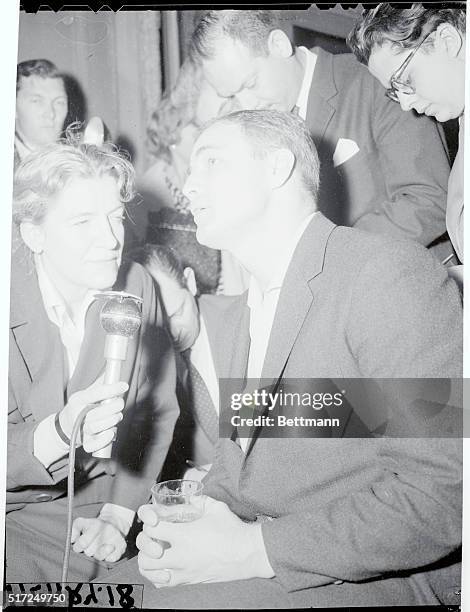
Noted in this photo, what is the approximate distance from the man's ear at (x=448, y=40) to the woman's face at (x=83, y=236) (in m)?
0.98

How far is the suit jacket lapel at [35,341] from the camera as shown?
1.76 meters

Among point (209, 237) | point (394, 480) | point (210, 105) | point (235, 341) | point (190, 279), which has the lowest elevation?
point (394, 480)

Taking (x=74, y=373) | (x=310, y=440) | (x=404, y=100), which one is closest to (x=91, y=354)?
(x=74, y=373)

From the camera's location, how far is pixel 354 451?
1676 millimetres

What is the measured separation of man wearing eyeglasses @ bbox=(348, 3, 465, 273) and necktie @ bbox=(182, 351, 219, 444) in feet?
2.54

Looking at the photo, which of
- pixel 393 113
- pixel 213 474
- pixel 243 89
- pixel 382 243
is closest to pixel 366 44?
pixel 393 113

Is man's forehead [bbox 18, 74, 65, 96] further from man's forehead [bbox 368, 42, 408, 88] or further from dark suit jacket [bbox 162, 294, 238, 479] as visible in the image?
man's forehead [bbox 368, 42, 408, 88]

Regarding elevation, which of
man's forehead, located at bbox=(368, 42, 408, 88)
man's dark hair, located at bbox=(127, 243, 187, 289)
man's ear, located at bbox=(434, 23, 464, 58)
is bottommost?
man's dark hair, located at bbox=(127, 243, 187, 289)

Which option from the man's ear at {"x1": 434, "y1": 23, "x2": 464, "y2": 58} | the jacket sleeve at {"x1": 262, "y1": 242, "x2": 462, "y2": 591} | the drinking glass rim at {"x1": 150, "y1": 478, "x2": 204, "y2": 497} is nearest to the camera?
the jacket sleeve at {"x1": 262, "y1": 242, "x2": 462, "y2": 591}

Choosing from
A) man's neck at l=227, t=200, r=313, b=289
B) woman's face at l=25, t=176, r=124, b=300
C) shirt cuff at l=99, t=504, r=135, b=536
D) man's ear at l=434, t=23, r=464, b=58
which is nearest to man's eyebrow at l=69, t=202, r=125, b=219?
woman's face at l=25, t=176, r=124, b=300

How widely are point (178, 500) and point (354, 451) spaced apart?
476mm

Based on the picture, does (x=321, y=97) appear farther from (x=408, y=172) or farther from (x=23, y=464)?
(x=23, y=464)

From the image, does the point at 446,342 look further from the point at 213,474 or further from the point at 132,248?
the point at 132,248

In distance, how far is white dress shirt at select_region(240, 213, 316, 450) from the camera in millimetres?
1745
